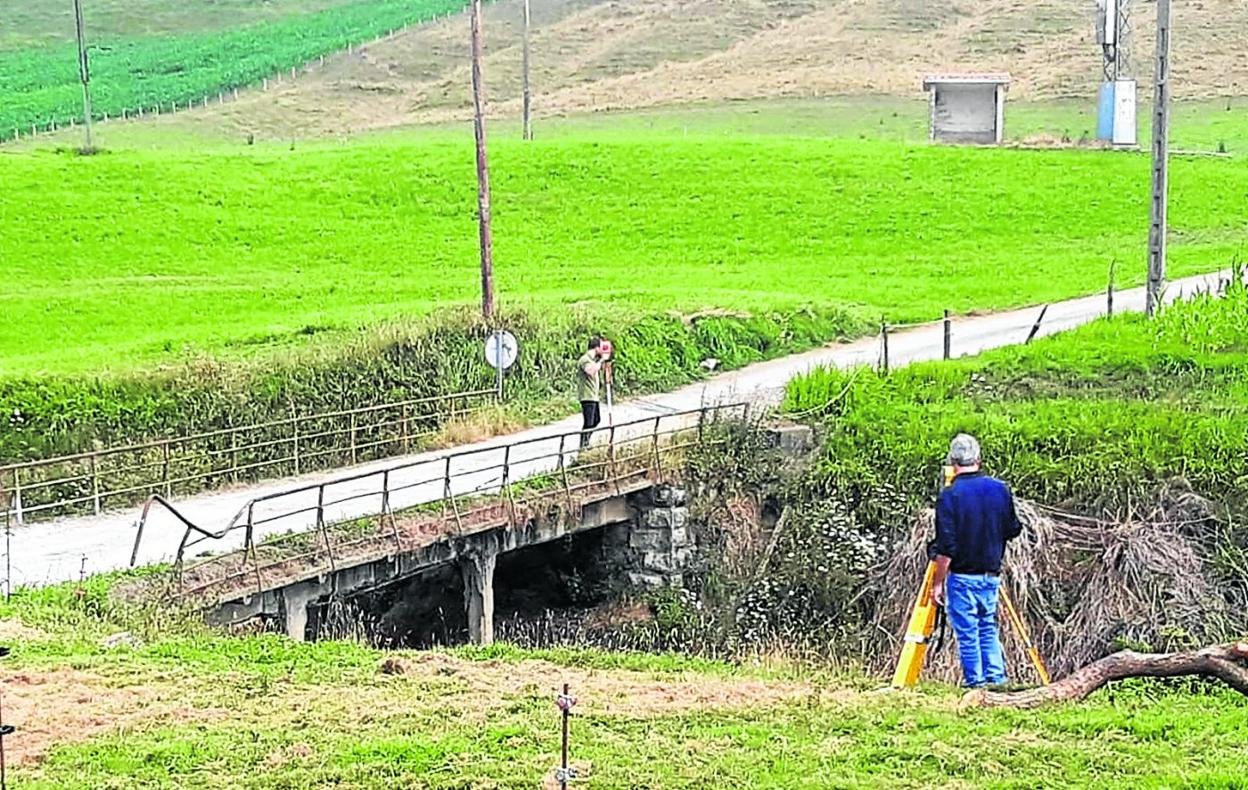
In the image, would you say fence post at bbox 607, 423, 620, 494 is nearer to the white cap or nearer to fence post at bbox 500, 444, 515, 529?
fence post at bbox 500, 444, 515, 529

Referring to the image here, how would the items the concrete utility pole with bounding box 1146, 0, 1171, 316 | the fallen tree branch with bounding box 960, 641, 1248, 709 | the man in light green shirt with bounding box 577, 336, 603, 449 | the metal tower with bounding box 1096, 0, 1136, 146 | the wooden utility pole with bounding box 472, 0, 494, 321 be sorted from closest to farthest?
the fallen tree branch with bounding box 960, 641, 1248, 709
the man in light green shirt with bounding box 577, 336, 603, 449
the concrete utility pole with bounding box 1146, 0, 1171, 316
the wooden utility pole with bounding box 472, 0, 494, 321
the metal tower with bounding box 1096, 0, 1136, 146

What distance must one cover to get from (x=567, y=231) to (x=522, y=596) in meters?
24.3

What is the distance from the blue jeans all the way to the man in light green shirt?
9.92m

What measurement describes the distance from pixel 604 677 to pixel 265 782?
404 centimetres

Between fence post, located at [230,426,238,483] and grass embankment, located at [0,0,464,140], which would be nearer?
fence post, located at [230,426,238,483]

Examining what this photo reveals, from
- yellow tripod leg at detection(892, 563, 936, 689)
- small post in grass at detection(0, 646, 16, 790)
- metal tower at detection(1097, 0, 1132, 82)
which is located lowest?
yellow tripod leg at detection(892, 563, 936, 689)

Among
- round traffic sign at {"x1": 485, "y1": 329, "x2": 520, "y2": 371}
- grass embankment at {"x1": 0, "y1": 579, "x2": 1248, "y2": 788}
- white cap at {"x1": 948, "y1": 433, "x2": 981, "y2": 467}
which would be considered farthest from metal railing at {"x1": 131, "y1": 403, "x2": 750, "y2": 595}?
white cap at {"x1": 948, "y1": 433, "x2": 981, "y2": 467}

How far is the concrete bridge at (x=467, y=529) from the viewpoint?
56.1 feet

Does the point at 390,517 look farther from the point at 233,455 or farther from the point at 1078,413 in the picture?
the point at 1078,413

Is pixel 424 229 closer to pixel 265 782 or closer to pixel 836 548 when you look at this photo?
pixel 836 548

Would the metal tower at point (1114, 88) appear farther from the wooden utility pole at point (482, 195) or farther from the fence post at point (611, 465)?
the fence post at point (611, 465)

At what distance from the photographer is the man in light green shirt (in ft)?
70.8

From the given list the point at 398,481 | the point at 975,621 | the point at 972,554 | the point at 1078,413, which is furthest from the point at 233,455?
the point at 972,554

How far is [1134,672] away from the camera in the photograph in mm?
10672
